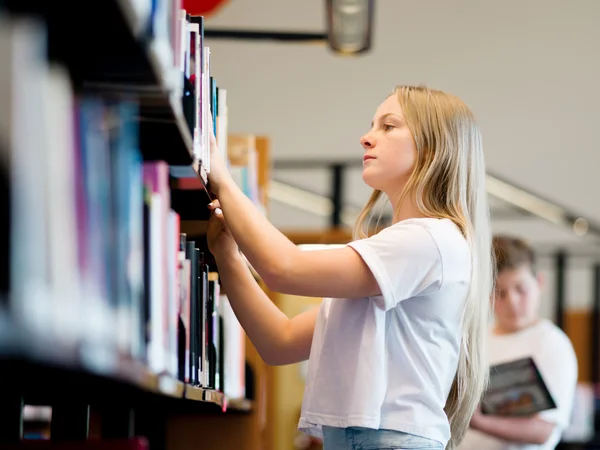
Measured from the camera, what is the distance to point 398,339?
1.57 meters

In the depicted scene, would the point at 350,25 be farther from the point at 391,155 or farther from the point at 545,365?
the point at 391,155

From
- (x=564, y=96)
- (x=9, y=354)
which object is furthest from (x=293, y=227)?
(x=9, y=354)

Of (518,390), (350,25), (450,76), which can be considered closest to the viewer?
(518,390)

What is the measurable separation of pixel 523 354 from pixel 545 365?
0.08 meters

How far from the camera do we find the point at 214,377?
200 cm

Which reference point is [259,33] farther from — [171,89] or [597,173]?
[597,173]

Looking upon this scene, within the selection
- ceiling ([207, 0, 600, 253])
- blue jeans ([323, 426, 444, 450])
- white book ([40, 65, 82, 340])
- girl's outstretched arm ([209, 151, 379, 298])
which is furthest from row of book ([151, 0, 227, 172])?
ceiling ([207, 0, 600, 253])

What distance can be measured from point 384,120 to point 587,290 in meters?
6.63

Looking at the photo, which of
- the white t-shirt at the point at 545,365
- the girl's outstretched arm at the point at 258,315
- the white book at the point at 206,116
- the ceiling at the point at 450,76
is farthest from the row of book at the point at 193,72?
the ceiling at the point at 450,76

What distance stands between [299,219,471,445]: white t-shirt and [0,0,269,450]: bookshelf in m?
0.23

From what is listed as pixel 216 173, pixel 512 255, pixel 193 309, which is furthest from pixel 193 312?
pixel 512 255

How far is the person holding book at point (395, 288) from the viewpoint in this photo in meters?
1.48

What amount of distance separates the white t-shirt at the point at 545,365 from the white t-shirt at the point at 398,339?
1325 millimetres

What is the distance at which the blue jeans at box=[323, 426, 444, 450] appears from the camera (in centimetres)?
151
